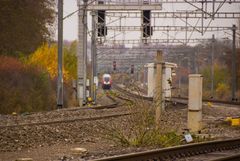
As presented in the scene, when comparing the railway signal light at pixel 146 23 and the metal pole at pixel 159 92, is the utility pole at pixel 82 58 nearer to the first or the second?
the railway signal light at pixel 146 23

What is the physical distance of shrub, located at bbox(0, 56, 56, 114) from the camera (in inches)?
1444

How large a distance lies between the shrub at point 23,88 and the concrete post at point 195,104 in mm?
18332

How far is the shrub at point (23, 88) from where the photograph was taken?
36.7m

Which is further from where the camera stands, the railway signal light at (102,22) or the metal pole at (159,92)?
the railway signal light at (102,22)

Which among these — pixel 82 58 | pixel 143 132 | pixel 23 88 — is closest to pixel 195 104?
pixel 143 132

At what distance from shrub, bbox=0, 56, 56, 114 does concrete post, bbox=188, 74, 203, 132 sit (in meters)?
18.3

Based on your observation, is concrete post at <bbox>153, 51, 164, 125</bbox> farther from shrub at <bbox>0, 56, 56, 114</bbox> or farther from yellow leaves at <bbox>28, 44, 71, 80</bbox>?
yellow leaves at <bbox>28, 44, 71, 80</bbox>

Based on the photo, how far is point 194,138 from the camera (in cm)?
1808

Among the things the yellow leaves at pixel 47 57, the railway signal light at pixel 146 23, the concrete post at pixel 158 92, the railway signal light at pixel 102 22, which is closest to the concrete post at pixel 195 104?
the concrete post at pixel 158 92

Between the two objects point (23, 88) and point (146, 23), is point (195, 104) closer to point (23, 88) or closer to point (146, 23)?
point (23, 88)

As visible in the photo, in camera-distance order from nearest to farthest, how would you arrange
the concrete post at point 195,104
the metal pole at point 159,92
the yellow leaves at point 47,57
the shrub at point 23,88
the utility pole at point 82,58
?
1. the metal pole at point 159,92
2. the concrete post at point 195,104
3. the shrub at point 23,88
4. the utility pole at point 82,58
5. the yellow leaves at point 47,57

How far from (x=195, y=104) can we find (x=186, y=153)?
5.74 meters

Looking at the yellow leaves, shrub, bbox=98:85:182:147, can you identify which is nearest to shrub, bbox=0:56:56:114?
the yellow leaves

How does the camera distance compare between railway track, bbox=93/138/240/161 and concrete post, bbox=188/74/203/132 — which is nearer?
railway track, bbox=93/138/240/161
